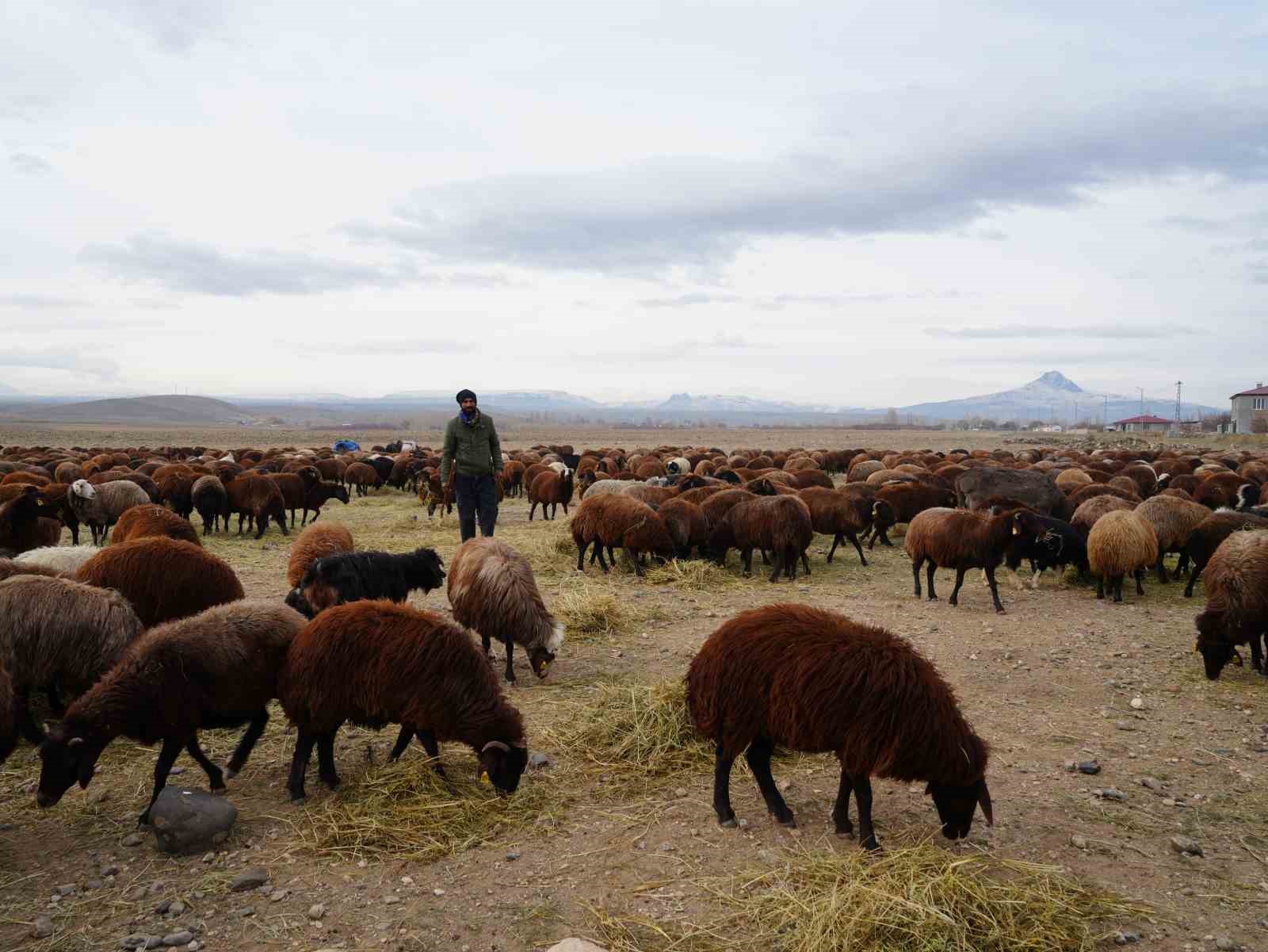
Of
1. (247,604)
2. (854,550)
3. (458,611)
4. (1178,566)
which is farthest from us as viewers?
(854,550)

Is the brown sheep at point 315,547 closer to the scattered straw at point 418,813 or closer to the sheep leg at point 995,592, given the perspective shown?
the scattered straw at point 418,813

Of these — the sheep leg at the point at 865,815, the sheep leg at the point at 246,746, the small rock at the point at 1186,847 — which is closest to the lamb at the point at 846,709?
the sheep leg at the point at 865,815

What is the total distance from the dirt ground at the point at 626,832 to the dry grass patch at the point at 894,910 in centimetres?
16

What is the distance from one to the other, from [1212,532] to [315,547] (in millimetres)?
11965

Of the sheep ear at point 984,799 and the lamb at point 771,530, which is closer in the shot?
the sheep ear at point 984,799

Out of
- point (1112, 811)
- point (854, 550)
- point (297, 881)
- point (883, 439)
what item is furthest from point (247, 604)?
point (883, 439)

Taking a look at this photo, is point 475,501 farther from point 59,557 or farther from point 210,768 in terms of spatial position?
point 210,768

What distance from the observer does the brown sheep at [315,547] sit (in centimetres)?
917

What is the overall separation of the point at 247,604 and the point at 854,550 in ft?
40.8

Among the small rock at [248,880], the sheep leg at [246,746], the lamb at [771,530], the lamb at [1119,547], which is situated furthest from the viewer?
the lamb at [771,530]

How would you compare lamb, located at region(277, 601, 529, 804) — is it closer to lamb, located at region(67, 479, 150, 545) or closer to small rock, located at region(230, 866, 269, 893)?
small rock, located at region(230, 866, 269, 893)

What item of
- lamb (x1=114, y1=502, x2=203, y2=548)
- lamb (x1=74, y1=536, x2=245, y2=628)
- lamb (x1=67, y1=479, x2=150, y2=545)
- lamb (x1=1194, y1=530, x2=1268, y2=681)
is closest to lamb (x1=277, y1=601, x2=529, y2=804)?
lamb (x1=74, y1=536, x2=245, y2=628)

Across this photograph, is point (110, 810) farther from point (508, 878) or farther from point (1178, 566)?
point (1178, 566)

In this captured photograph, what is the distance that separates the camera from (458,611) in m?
8.12
